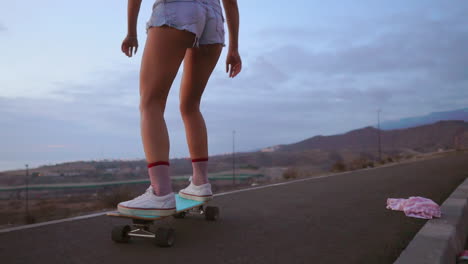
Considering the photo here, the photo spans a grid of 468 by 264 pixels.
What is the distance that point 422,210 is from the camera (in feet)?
9.73

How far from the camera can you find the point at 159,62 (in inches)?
91.6

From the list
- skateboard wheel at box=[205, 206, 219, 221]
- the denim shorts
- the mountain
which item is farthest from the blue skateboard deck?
the mountain

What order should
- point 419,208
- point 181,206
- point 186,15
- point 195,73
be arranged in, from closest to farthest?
point 186,15
point 181,206
point 195,73
point 419,208

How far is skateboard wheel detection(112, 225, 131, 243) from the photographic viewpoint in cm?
212

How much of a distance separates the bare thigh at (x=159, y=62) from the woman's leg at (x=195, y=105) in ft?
1.52

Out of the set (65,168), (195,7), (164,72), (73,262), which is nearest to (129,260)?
(73,262)

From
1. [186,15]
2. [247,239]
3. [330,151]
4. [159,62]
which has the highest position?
[186,15]

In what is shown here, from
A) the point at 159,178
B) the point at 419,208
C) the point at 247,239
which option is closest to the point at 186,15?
the point at 159,178

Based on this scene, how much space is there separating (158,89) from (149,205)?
0.74 m

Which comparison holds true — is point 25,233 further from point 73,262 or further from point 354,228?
point 354,228

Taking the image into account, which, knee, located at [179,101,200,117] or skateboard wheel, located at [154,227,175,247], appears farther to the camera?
knee, located at [179,101,200,117]

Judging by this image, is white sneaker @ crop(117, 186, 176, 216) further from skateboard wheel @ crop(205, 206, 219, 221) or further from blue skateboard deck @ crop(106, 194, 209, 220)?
skateboard wheel @ crop(205, 206, 219, 221)

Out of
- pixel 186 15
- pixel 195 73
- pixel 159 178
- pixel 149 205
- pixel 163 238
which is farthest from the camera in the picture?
pixel 195 73

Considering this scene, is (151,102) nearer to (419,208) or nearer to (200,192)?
(200,192)
